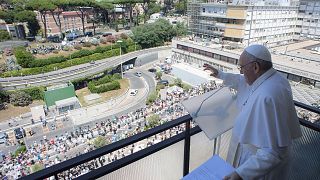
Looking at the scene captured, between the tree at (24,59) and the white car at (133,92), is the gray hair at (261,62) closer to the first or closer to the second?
the white car at (133,92)

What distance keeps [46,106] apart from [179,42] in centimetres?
1449

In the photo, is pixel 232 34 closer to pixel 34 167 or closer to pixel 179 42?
pixel 179 42

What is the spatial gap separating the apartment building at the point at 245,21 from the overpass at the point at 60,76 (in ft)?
30.0

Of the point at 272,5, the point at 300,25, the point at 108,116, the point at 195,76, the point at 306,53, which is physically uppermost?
the point at 272,5

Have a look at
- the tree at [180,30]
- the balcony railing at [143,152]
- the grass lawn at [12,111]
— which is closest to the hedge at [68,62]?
the grass lawn at [12,111]

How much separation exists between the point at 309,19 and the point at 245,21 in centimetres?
959

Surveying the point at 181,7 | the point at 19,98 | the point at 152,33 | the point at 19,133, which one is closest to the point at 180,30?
the point at 152,33

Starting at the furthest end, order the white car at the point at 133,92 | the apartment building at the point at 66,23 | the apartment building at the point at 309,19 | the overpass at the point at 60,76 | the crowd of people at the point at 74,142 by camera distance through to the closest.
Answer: the apartment building at the point at 66,23, the apartment building at the point at 309,19, the white car at the point at 133,92, the overpass at the point at 60,76, the crowd of people at the point at 74,142

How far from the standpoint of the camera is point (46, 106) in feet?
60.2

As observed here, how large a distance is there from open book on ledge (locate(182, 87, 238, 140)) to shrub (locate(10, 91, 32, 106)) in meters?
19.6

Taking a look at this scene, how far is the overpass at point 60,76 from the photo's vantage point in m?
20.0

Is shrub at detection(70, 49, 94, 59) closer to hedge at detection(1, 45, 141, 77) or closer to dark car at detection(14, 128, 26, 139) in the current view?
hedge at detection(1, 45, 141, 77)

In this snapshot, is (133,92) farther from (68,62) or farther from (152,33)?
(152,33)

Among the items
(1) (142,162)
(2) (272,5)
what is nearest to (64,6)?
(2) (272,5)
